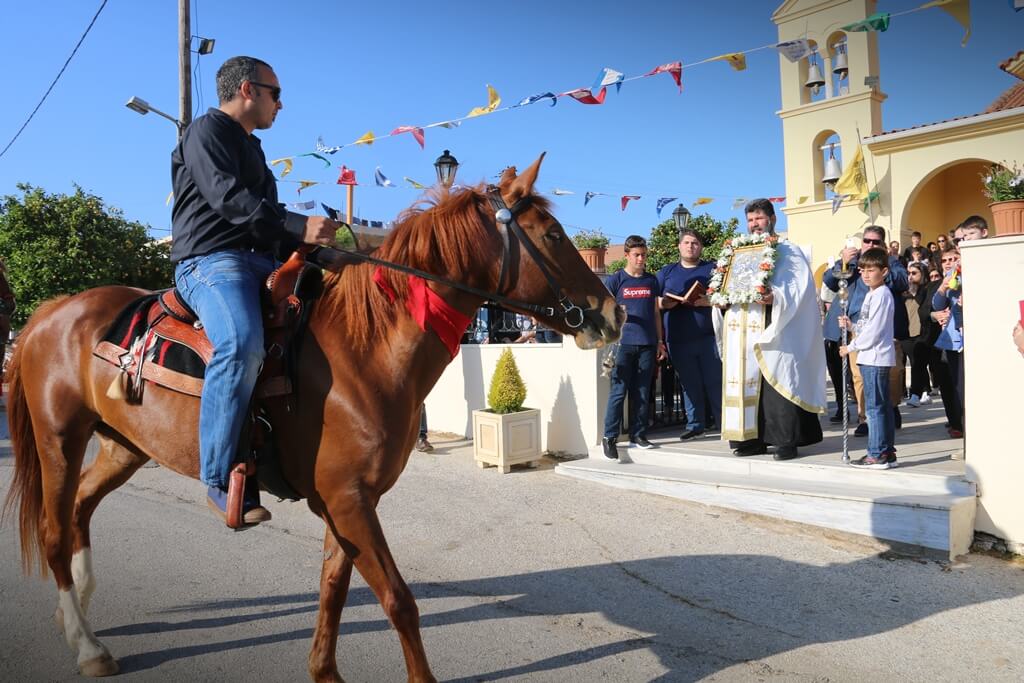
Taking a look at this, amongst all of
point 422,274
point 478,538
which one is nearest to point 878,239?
point 478,538

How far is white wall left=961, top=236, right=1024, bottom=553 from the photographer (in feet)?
15.1

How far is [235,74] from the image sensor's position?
307cm

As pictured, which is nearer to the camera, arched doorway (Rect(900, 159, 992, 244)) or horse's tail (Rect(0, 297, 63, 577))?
horse's tail (Rect(0, 297, 63, 577))

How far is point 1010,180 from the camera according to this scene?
5.19 meters

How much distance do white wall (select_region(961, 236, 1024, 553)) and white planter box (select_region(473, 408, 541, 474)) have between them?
4.24 m

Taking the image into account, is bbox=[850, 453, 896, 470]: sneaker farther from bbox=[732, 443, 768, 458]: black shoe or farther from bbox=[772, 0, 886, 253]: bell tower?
bbox=[772, 0, 886, 253]: bell tower

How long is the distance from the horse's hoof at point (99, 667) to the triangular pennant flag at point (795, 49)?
1028cm

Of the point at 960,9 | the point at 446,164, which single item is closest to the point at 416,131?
the point at 446,164

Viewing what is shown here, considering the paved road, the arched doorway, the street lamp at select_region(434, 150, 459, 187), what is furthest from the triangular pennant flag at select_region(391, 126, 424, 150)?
the arched doorway

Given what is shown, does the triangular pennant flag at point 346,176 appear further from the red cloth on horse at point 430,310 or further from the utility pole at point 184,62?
the red cloth on horse at point 430,310

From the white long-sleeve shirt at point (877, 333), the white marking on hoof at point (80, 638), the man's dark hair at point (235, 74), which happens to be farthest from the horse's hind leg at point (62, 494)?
the white long-sleeve shirt at point (877, 333)

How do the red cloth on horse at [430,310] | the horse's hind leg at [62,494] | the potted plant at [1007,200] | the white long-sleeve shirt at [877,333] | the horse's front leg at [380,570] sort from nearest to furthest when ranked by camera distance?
1. the horse's front leg at [380,570]
2. the red cloth on horse at [430,310]
3. the horse's hind leg at [62,494]
4. the potted plant at [1007,200]
5. the white long-sleeve shirt at [877,333]

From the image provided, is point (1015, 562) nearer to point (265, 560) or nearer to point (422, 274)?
point (422, 274)

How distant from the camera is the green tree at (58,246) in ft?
58.6
